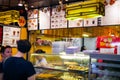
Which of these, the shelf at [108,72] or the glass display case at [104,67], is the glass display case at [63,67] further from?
the shelf at [108,72]

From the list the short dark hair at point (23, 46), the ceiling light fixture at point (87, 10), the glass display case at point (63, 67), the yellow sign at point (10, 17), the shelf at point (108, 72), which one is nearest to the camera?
the short dark hair at point (23, 46)

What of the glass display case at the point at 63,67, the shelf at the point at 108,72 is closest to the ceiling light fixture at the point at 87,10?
the glass display case at the point at 63,67

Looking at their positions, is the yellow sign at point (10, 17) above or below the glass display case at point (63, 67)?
above

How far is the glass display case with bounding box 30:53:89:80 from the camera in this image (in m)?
4.52

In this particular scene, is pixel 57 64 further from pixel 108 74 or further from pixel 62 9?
pixel 62 9

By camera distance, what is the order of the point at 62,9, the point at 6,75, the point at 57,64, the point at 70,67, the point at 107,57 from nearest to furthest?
1. the point at 6,75
2. the point at 107,57
3. the point at 70,67
4. the point at 57,64
5. the point at 62,9

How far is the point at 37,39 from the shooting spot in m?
10.3

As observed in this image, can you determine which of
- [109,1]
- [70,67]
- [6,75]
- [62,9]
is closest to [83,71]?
[70,67]

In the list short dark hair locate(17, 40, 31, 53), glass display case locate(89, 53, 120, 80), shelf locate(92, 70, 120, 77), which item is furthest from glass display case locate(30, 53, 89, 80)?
short dark hair locate(17, 40, 31, 53)

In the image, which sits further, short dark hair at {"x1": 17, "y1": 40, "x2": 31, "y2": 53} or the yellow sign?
the yellow sign

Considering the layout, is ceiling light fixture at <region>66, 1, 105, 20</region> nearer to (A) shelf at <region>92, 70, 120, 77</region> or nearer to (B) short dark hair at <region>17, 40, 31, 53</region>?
(A) shelf at <region>92, 70, 120, 77</region>

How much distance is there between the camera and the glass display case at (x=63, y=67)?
14.8 ft

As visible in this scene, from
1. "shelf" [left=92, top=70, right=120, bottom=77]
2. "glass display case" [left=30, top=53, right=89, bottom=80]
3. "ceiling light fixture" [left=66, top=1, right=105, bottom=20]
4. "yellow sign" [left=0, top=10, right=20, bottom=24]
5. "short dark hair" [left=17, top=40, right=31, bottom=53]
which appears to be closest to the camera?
"short dark hair" [left=17, top=40, right=31, bottom=53]

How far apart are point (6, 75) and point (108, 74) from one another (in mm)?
1519
